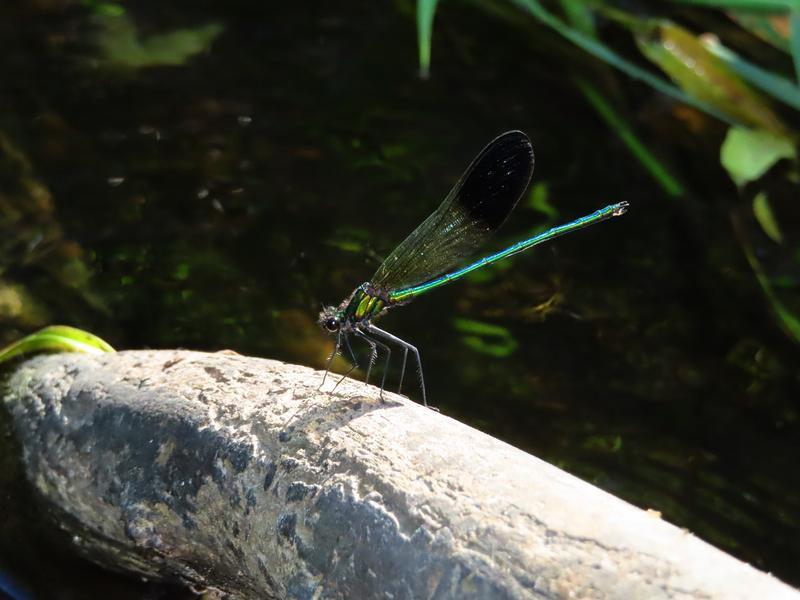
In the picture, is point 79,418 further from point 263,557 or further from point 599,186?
point 599,186

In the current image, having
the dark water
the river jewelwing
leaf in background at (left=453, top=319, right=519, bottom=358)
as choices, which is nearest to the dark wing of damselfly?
the river jewelwing

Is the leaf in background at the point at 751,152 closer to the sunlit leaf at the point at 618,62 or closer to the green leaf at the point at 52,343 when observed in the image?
the sunlit leaf at the point at 618,62

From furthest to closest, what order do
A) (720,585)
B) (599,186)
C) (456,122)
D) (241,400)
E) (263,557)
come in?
(456,122), (599,186), (241,400), (263,557), (720,585)

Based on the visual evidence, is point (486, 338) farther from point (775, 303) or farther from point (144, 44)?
point (144, 44)

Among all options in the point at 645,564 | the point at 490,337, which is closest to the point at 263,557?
the point at 645,564

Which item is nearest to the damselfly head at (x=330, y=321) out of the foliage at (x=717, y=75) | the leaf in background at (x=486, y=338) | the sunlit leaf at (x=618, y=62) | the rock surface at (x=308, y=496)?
the rock surface at (x=308, y=496)

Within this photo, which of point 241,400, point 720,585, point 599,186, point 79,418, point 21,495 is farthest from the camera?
point 599,186

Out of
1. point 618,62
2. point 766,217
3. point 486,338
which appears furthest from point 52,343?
point 766,217
